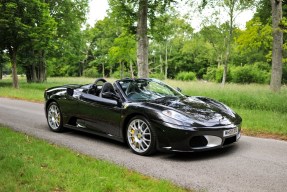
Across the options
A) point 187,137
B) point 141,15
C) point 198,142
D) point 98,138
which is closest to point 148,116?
point 187,137

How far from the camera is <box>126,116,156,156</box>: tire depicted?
19.2 ft

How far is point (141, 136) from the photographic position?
603 cm

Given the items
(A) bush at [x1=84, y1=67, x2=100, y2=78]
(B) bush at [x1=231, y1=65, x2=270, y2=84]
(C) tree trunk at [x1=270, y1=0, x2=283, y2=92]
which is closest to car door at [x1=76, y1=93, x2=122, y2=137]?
(C) tree trunk at [x1=270, y1=0, x2=283, y2=92]

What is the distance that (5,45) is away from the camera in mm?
27469

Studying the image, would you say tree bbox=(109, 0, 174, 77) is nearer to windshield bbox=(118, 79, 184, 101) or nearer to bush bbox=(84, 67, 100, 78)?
windshield bbox=(118, 79, 184, 101)

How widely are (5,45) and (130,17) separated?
1445 centimetres

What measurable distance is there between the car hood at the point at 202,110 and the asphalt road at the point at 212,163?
2.03 feet

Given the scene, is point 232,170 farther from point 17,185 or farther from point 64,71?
point 64,71

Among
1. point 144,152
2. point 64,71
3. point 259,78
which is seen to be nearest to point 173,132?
point 144,152

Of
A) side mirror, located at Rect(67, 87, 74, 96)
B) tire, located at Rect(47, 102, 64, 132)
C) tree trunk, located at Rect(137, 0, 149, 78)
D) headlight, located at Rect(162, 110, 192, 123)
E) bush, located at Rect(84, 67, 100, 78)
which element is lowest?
bush, located at Rect(84, 67, 100, 78)

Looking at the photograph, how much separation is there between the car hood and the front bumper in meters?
0.15

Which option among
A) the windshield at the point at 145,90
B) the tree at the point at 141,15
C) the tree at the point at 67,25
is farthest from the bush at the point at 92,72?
the windshield at the point at 145,90

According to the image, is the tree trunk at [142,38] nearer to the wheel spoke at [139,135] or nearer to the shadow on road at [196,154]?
the shadow on road at [196,154]

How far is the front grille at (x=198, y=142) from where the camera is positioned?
5574 mm
